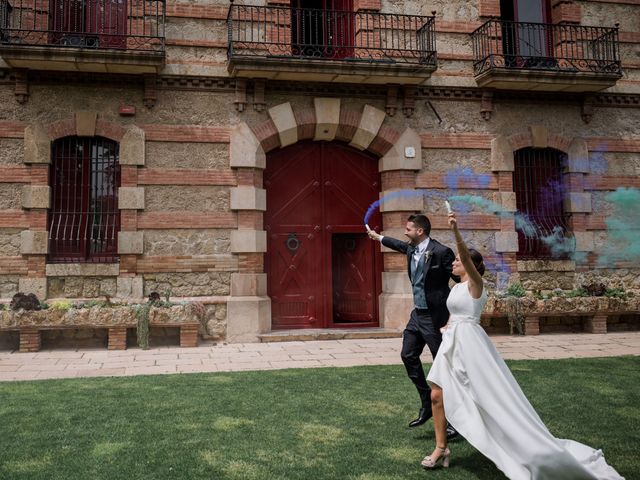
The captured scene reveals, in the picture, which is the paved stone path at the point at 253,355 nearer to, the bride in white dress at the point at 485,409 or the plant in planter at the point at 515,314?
the plant in planter at the point at 515,314

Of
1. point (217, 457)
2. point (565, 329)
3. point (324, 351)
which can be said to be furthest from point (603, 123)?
point (217, 457)

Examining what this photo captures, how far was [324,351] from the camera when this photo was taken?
9.72 m

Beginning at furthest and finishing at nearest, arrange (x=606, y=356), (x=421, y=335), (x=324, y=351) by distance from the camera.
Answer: (x=324, y=351), (x=606, y=356), (x=421, y=335)

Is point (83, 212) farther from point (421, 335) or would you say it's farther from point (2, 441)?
point (421, 335)

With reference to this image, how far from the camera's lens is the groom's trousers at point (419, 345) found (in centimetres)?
511

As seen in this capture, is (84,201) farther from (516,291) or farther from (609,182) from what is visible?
(609,182)

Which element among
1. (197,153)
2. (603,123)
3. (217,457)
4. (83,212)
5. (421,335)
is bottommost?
(217,457)

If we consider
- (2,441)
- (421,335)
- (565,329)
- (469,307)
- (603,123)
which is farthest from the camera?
(603,123)

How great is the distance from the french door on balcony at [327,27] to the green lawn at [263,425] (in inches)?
292

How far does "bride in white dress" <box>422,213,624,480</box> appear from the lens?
3.57 m

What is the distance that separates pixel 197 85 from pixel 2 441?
8010 millimetres

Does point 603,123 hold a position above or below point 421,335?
above

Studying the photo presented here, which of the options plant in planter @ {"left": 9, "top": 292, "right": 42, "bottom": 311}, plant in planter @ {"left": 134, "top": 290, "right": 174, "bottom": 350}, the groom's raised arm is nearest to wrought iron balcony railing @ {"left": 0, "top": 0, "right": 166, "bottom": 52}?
plant in planter @ {"left": 9, "top": 292, "right": 42, "bottom": 311}

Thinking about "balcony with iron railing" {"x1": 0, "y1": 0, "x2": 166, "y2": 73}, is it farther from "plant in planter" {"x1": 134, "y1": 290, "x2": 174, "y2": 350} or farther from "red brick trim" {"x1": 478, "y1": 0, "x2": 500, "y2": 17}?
"red brick trim" {"x1": 478, "y1": 0, "x2": 500, "y2": 17}
